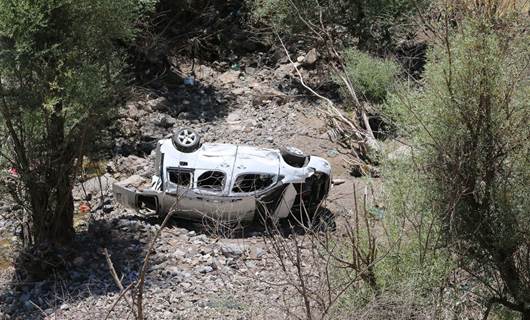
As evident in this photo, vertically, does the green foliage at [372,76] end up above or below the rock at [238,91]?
above

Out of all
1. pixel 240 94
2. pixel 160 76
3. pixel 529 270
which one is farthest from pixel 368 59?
pixel 529 270

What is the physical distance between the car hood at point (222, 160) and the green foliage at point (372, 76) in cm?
395

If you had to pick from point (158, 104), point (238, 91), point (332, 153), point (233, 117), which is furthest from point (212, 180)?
point (238, 91)

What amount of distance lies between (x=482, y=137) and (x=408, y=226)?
4.07 feet

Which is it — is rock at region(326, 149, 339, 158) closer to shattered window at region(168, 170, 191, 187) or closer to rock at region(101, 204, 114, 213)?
shattered window at region(168, 170, 191, 187)

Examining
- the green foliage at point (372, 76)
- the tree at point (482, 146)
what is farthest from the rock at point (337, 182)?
the tree at point (482, 146)

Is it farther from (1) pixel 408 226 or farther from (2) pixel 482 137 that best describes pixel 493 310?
(2) pixel 482 137

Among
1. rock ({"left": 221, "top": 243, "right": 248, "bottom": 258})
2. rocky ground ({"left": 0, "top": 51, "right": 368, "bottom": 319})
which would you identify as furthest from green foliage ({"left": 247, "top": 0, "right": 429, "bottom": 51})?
rock ({"left": 221, "top": 243, "right": 248, "bottom": 258})

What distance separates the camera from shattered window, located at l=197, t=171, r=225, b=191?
11.4m

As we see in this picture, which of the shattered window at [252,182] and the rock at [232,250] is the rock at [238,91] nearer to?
the shattered window at [252,182]

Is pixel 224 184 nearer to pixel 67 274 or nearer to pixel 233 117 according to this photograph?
pixel 67 274

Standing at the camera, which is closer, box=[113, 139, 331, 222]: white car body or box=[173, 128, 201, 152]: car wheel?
box=[113, 139, 331, 222]: white car body

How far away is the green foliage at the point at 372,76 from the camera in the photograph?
15.0 m

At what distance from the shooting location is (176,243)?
11234 mm
